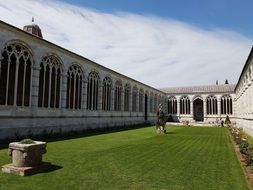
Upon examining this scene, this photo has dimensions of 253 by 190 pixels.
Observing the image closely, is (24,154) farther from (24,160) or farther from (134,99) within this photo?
(134,99)

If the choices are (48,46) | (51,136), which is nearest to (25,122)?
(51,136)

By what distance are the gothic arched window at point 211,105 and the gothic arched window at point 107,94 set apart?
108ft

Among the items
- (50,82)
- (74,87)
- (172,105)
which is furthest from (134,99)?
(50,82)

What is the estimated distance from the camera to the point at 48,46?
19.5m

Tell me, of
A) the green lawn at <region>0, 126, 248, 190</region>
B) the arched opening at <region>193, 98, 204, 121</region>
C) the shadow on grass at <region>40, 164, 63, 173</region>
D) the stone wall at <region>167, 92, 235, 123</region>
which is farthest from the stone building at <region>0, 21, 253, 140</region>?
the arched opening at <region>193, 98, 204, 121</region>

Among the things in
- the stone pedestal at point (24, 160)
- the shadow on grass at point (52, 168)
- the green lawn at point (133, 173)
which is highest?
the stone pedestal at point (24, 160)

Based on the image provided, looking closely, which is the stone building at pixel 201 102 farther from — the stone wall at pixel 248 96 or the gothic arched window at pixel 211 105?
the stone wall at pixel 248 96

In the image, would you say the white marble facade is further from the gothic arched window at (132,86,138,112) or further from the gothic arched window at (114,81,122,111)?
the gothic arched window at (132,86,138,112)

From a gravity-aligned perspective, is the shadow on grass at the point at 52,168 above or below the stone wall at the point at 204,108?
below

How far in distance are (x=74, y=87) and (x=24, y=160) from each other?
53.0 feet

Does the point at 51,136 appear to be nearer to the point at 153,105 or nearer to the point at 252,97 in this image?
the point at 252,97

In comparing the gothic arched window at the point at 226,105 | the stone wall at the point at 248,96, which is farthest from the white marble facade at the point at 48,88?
the gothic arched window at the point at 226,105

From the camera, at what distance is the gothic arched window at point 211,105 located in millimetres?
55906

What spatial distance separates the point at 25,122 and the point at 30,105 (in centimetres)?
131
